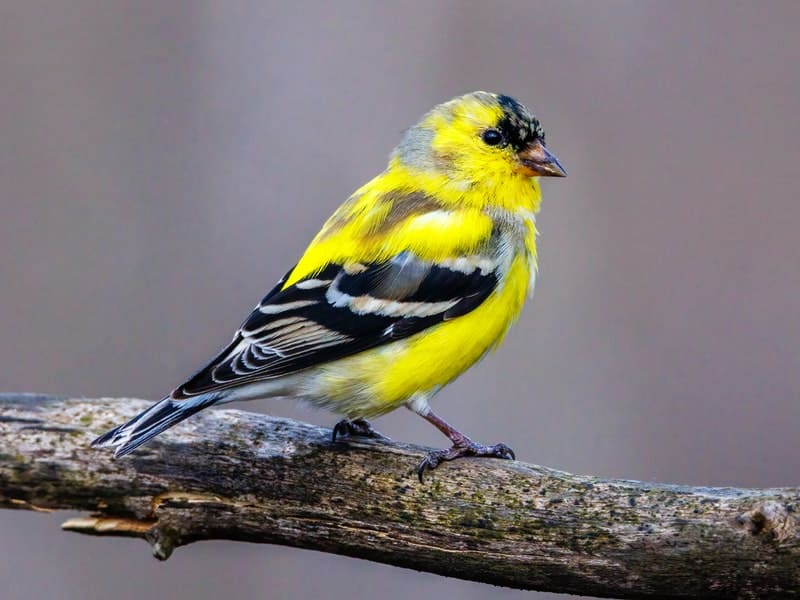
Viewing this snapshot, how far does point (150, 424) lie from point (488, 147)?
1.67 m

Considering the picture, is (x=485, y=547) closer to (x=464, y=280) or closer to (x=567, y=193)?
(x=464, y=280)

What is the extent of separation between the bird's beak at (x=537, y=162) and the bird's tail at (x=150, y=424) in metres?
1.52

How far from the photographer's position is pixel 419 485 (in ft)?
11.1

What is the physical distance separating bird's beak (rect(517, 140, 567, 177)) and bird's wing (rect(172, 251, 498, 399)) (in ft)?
1.63

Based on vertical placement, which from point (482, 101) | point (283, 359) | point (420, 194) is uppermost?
point (482, 101)

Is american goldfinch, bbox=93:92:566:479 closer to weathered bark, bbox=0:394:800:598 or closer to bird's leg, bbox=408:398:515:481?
bird's leg, bbox=408:398:515:481

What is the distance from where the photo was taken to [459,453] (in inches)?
139

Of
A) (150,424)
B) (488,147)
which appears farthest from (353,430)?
(488,147)

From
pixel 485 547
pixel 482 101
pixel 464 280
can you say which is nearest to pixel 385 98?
pixel 482 101

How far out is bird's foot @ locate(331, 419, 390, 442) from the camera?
12.3ft

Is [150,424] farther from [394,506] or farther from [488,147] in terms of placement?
[488,147]

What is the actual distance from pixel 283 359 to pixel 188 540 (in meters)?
0.68

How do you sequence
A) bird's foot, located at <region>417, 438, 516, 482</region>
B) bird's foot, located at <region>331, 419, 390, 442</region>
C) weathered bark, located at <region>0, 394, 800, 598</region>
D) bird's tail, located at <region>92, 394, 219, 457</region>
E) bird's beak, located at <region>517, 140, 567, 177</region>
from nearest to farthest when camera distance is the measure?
1. weathered bark, located at <region>0, 394, 800, 598</region>
2. bird's tail, located at <region>92, 394, 219, 457</region>
3. bird's foot, located at <region>417, 438, 516, 482</region>
4. bird's foot, located at <region>331, 419, 390, 442</region>
5. bird's beak, located at <region>517, 140, 567, 177</region>

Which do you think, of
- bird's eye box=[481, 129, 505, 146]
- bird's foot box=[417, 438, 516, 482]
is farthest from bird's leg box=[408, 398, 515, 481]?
bird's eye box=[481, 129, 505, 146]
